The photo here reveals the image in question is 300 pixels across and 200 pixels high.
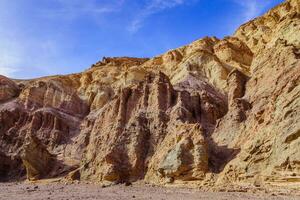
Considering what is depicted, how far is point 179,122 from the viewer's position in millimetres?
30094

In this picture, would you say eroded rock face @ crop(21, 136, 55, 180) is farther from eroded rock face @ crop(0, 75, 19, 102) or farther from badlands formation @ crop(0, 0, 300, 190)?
eroded rock face @ crop(0, 75, 19, 102)

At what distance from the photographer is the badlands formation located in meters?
20.9

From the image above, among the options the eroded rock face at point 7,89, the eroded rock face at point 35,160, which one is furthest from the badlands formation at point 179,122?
the eroded rock face at point 7,89

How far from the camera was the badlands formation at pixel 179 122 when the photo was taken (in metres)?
20.9

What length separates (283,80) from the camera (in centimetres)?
2583

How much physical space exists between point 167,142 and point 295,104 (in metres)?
11.1

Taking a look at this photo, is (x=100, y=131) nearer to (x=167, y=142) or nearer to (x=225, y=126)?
(x=167, y=142)

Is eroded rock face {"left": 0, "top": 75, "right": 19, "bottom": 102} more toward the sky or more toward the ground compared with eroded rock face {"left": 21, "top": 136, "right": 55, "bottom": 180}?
more toward the sky

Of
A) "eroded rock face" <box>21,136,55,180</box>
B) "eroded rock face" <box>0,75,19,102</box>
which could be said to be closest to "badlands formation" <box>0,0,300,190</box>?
"eroded rock face" <box>21,136,55,180</box>

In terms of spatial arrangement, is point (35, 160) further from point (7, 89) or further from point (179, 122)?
point (7, 89)

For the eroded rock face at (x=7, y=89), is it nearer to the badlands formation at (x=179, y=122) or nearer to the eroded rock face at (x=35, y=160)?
the badlands formation at (x=179, y=122)

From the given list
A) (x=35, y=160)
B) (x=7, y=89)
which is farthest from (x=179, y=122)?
(x=7, y=89)

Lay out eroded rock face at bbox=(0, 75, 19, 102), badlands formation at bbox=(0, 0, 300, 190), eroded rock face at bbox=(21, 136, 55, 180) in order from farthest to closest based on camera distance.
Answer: eroded rock face at bbox=(0, 75, 19, 102), eroded rock face at bbox=(21, 136, 55, 180), badlands formation at bbox=(0, 0, 300, 190)

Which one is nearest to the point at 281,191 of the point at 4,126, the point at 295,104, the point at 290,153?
the point at 290,153
